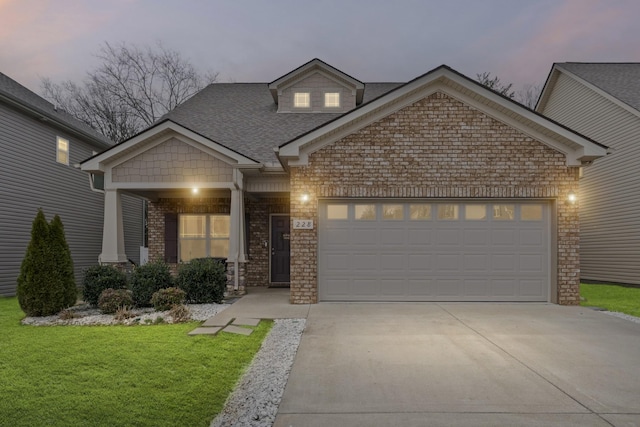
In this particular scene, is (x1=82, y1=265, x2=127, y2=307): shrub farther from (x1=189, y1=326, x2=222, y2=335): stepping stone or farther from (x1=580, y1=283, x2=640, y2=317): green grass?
(x1=580, y1=283, x2=640, y2=317): green grass

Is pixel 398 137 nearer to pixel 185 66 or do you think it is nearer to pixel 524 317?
pixel 524 317

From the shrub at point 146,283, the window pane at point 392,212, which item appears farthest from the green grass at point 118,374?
the window pane at point 392,212

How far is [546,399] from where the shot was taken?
3.67m

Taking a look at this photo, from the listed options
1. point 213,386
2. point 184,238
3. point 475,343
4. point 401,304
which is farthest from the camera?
point 184,238

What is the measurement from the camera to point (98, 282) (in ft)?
27.8

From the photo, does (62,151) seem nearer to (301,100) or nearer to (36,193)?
(36,193)

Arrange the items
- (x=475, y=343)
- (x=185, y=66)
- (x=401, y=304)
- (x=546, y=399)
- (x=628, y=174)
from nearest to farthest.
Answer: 1. (x=546, y=399)
2. (x=475, y=343)
3. (x=401, y=304)
4. (x=628, y=174)
5. (x=185, y=66)

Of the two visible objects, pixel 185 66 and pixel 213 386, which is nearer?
pixel 213 386

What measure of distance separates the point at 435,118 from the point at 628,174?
9.05 m

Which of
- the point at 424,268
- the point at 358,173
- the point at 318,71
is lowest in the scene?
the point at 424,268

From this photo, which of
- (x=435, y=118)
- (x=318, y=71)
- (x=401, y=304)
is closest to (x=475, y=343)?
(x=401, y=304)

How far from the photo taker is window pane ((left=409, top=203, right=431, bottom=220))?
8.89m

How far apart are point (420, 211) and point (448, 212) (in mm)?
662

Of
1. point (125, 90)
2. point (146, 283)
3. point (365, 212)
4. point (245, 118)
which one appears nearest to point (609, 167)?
point (365, 212)
